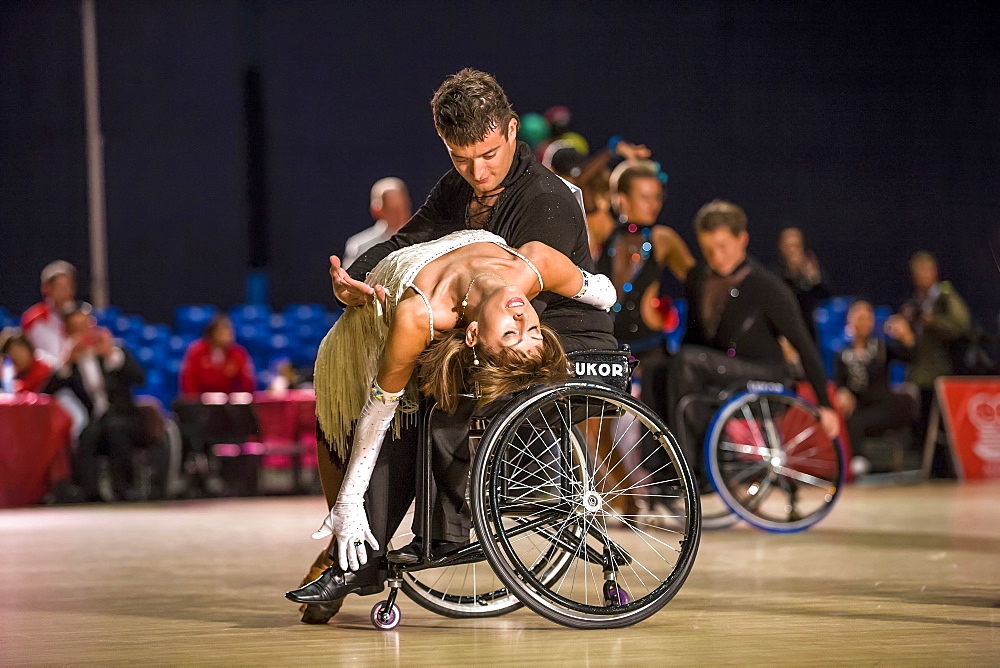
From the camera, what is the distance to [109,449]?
6551 millimetres

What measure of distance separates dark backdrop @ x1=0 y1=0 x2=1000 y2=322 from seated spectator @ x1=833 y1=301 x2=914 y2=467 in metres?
3.47

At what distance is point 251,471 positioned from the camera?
678 centimetres

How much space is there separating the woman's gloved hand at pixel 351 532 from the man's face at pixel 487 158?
31.0 inches

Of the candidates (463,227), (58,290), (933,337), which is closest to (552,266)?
(463,227)

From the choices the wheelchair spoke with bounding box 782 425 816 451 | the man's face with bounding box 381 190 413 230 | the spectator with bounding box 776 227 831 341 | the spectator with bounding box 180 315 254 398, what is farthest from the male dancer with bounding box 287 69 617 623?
the spectator with bounding box 180 315 254 398

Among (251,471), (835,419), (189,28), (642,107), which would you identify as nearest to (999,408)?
(835,419)

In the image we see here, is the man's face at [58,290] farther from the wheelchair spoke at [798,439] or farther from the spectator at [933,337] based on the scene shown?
the spectator at [933,337]

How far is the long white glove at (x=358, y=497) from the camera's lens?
2711 mm

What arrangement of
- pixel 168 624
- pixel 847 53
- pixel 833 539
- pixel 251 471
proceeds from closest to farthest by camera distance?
pixel 168 624
pixel 833 539
pixel 251 471
pixel 847 53

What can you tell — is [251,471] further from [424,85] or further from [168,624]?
[424,85]

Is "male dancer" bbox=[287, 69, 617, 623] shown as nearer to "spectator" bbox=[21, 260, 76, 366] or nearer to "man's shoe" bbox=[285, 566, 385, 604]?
"man's shoe" bbox=[285, 566, 385, 604]

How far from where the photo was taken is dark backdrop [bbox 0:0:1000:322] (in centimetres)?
1019

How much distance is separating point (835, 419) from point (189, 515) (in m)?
3.02

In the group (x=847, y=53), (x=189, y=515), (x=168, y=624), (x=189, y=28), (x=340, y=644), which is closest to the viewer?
(x=340, y=644)
